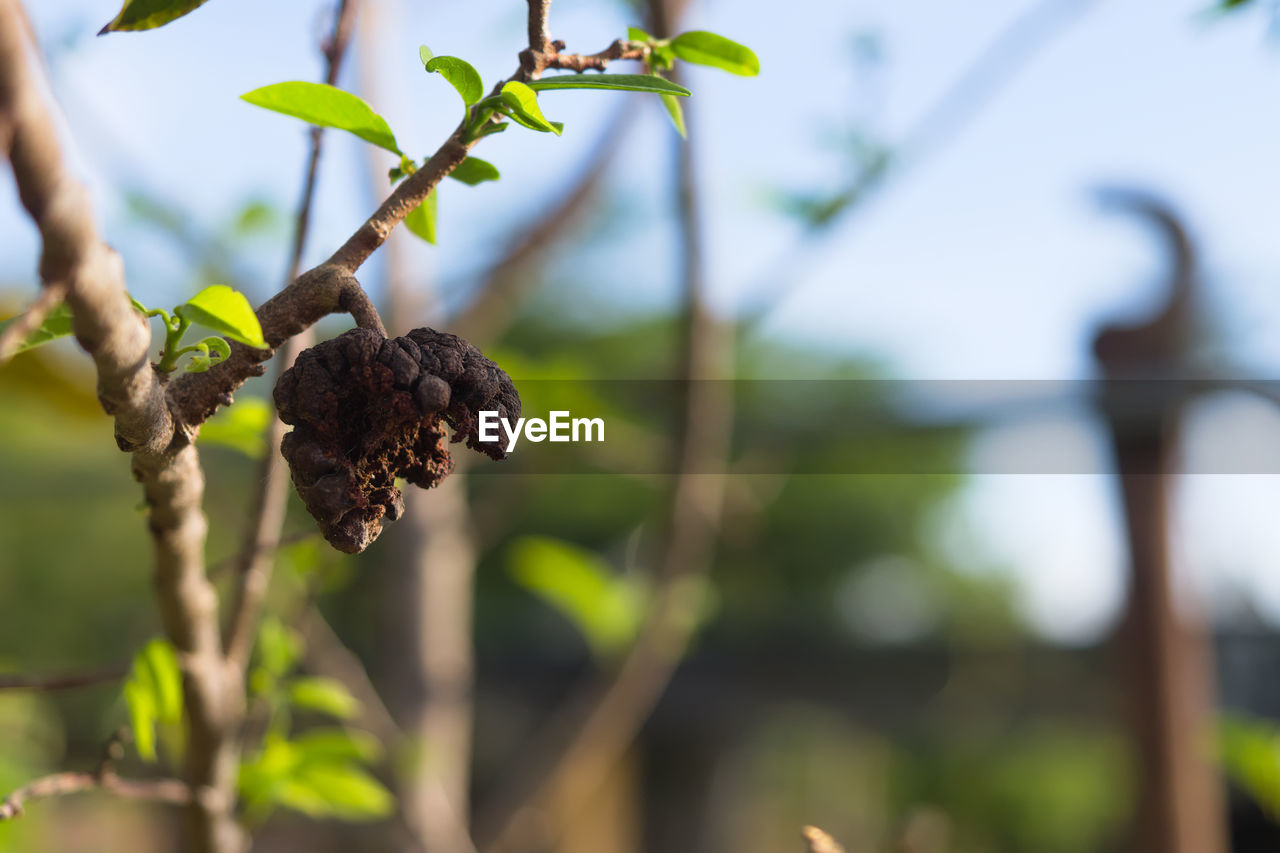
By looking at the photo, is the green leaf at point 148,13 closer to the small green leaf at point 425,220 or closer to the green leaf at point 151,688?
the small green leaf at point 425,220

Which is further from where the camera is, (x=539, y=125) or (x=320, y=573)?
(x=320, y=573)

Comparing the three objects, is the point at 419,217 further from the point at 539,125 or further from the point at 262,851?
the point at 262,851

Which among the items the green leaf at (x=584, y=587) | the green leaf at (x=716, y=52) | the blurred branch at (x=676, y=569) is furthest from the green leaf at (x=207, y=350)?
the green leaf at (x=584, y=587)

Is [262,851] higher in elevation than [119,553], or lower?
lower

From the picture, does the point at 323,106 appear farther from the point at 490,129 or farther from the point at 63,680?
the point at 63,680

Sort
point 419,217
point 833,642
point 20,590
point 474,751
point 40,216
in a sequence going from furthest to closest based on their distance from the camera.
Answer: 1. point 20,590
2. point 474,751
3. point 833,642
4. point 419,217
5. point 40,216

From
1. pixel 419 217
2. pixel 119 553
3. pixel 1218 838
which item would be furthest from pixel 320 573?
pixel 119 553

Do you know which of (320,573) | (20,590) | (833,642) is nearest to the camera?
(320,573)
